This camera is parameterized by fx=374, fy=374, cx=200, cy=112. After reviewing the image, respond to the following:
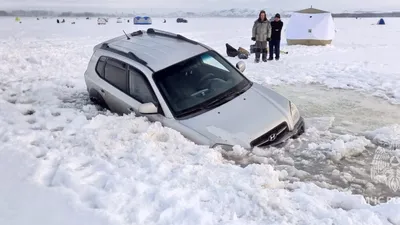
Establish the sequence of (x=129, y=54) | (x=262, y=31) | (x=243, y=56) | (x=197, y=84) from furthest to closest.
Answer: (x=243, y=56) → (x=262, y=31) → (x=129, y=54) → (x=197, y=84)

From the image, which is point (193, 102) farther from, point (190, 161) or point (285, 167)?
point (285, 167)

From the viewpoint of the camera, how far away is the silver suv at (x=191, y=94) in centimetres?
480

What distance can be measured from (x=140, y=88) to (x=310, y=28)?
16.9 meters

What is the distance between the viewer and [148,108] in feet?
16.5

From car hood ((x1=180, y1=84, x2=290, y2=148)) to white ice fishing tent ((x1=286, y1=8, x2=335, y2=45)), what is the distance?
52.7 ft

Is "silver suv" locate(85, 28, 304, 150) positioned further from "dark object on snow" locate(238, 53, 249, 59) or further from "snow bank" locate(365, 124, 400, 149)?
"dark object on snow" locate(238, 53, 249, 59)

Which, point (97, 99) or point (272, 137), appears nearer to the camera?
point (272, 137)

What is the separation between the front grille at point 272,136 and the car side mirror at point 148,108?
4.57ft

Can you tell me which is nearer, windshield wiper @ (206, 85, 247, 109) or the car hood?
the car hood

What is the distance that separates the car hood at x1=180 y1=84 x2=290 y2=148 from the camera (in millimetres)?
4688

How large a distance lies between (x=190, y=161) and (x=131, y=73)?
202 centimetres

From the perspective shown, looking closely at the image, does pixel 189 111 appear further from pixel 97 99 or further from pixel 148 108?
pixel 97 99

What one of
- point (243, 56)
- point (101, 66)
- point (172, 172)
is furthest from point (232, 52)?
point (172, 172)

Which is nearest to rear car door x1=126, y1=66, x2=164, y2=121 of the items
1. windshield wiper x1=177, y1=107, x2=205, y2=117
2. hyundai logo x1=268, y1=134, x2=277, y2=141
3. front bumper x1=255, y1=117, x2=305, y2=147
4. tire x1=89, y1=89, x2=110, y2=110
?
windshield wiper x1=177, y1=107, x2=205, y2=117
